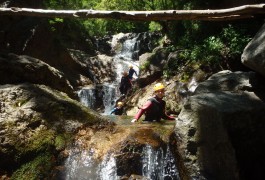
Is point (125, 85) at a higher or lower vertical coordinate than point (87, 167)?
lower

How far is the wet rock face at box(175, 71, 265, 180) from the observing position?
16.9 ft

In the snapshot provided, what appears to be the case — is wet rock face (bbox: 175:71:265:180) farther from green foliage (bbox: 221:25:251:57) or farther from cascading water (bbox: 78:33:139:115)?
cascading water (bbox: 78:33:139:115)

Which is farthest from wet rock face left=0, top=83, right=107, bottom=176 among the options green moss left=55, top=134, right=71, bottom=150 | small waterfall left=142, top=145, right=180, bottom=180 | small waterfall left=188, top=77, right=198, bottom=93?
small waterfall left=188, top=77, right=198, bottom=93

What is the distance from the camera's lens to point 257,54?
5473mm

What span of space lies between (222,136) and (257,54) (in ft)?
5.26

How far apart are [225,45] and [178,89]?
282 cm

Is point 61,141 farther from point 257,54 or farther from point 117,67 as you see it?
point 117,67

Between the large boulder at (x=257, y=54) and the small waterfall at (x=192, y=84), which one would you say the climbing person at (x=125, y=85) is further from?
the large boulder at (x=257, y=54)

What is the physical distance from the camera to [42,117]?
19.0 feet

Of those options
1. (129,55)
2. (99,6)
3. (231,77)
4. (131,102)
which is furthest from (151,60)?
(99,6)

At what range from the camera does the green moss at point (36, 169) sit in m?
5.18

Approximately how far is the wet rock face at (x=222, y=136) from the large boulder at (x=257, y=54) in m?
0.71

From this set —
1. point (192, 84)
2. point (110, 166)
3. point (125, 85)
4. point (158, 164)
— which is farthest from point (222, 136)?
point (125, 85)

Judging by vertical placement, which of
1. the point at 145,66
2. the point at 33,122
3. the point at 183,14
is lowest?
the point at 145,66
